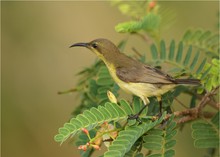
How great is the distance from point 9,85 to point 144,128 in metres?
4.94

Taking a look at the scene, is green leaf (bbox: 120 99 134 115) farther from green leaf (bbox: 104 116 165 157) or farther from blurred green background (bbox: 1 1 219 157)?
blurred green background (bbox: 1 1 219 157)

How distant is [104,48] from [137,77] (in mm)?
528

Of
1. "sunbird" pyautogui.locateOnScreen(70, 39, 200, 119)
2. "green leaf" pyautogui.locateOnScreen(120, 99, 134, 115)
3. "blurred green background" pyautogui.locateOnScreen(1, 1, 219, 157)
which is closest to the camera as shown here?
"green leaf" pyautogui.locateOnScreen(120, 99, 134, 115)

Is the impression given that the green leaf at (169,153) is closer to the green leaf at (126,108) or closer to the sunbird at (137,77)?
the green leaf at (126,108)

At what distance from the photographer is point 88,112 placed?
324 cm

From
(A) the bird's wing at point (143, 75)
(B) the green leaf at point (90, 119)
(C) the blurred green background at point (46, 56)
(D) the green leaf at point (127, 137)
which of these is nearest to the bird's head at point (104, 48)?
(A) the bird's wing at point (143, 75)

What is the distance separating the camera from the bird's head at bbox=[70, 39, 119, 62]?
4.57m

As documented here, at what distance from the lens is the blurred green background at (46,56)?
7.48 meters

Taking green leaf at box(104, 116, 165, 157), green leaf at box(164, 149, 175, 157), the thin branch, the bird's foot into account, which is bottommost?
green leaf at box(164, 149, 175, 157)

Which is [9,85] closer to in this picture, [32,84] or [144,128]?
[32,84]

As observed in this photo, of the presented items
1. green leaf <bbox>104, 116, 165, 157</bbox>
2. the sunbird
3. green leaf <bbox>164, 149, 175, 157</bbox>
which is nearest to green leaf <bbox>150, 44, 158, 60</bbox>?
the sunbird

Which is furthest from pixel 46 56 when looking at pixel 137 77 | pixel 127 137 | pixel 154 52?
pixel 127 137

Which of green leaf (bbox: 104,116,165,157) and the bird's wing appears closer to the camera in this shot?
green leaf (bbox: 104,116,165,157)

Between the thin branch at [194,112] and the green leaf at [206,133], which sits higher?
the thin branch at [194,112]
